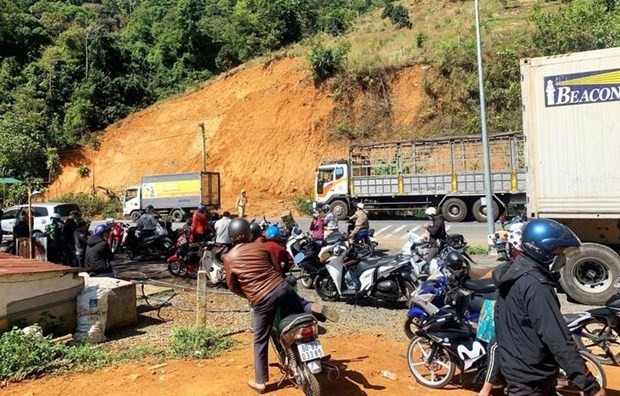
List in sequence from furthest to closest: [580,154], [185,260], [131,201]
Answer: [131,201]
[185,260]
[580,154]

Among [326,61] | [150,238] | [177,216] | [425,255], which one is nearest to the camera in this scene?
[425,255]

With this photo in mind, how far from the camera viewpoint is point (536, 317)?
277 centimetres

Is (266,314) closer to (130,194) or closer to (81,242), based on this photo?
(81,242)

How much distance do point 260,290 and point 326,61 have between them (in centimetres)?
3317

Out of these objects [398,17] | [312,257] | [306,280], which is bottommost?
[306,280]

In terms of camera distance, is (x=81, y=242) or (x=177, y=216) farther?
(x=177, y=216)

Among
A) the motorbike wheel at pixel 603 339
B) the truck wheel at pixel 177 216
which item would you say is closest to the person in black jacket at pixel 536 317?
the motorbike wheel at pixel 603 339

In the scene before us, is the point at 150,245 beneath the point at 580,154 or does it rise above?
beneath

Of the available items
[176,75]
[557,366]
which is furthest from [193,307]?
[176,75]

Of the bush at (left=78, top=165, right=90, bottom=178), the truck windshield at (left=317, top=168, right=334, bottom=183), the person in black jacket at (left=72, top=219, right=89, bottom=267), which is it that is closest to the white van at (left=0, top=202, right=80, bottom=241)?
the person in black jacket at (left=72, top=219, right=89, bottom=267)

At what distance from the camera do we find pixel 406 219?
23.3 metres

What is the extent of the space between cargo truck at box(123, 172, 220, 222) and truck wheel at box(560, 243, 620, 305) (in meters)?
22.4

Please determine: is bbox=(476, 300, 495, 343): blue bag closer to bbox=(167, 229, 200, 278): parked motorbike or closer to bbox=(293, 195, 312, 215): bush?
bbox=(167, 229, 200, 278): parked motorbike

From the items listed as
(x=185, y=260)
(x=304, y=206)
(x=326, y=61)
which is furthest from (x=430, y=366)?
(x=326, y=61)
